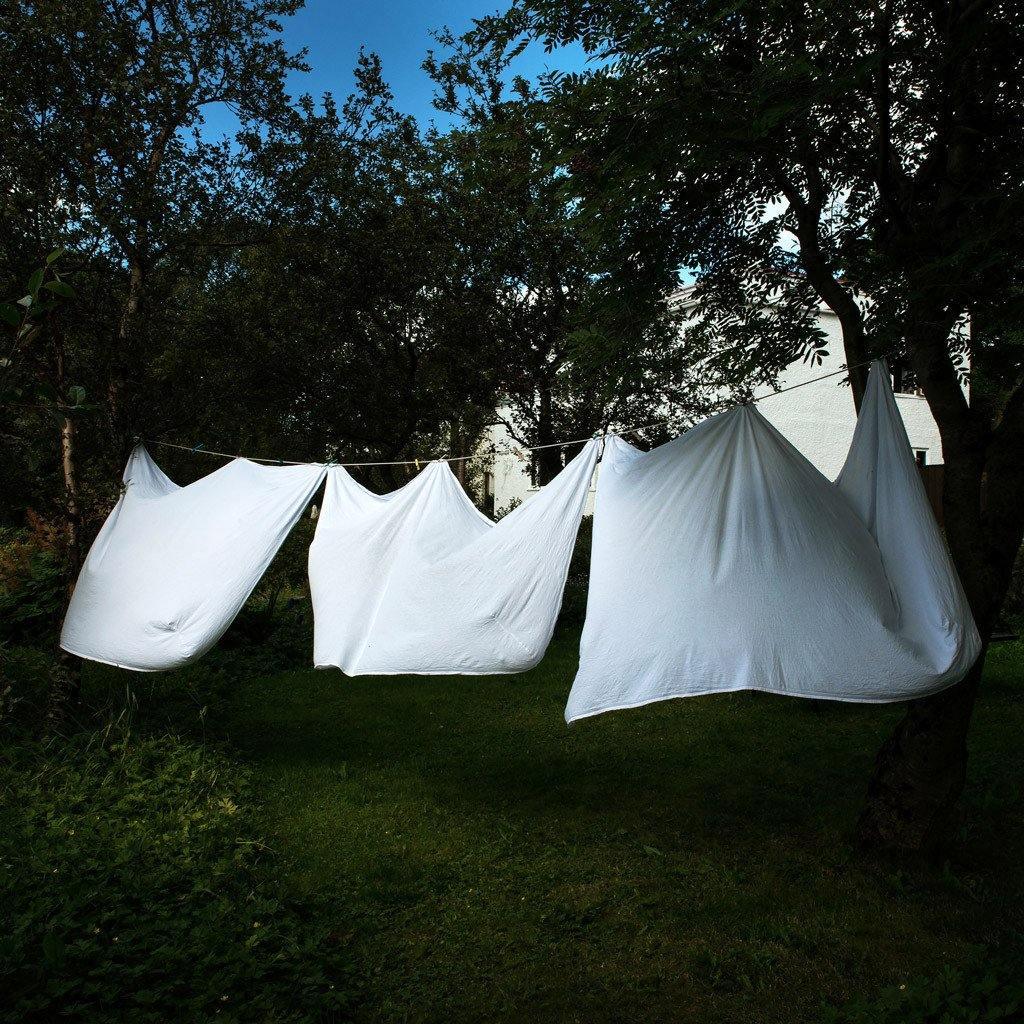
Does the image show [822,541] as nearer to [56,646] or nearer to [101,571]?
[101,571]

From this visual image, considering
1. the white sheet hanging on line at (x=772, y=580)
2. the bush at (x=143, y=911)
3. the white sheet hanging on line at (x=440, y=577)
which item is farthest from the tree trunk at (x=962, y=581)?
the bush at (x=143, y=911)

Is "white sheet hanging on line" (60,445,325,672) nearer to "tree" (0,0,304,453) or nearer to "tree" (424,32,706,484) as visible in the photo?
"tree" (0,0,304,453)

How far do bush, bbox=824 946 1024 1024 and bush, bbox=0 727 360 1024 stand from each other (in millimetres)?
1693

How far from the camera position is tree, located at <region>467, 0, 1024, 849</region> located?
3.00 m

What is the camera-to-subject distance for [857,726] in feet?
19.9

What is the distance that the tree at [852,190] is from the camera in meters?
3.00

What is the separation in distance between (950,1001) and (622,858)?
1706 millimetres

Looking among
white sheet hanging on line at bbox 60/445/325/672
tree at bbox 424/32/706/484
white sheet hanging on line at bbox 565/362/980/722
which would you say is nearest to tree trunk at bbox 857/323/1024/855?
white sheet hanging on line at bbox 565/362/980/722

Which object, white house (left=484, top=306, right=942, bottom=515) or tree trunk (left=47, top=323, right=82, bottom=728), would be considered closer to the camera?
tree trunk (left=47, top=323, right=82, bottom=728)

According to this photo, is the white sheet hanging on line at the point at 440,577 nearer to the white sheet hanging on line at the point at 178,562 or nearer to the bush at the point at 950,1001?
the white sheet hanging on line at the point at 178,562

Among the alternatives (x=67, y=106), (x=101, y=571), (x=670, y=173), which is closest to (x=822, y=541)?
(x=670, y=173)

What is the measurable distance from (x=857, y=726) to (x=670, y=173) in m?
4.34

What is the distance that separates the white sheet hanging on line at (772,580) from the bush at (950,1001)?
872 mm

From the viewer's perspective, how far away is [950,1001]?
2533 mm
